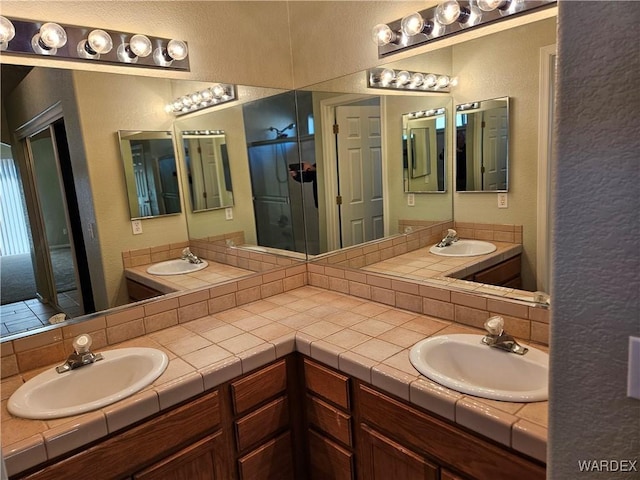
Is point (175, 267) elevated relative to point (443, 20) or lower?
lower

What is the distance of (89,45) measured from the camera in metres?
1.62

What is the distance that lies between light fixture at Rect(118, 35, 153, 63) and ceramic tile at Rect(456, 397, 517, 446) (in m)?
1.84

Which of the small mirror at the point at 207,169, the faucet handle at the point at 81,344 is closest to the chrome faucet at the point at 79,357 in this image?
the faucet handle at the point at 81,344

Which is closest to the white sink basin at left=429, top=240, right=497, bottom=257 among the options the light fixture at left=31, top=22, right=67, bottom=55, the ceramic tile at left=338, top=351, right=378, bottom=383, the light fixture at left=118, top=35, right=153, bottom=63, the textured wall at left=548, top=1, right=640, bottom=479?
the ceramic tile at left=338, top=351, right=378, bottom=383

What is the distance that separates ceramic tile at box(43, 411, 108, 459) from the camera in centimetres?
112

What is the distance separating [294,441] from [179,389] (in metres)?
0.62

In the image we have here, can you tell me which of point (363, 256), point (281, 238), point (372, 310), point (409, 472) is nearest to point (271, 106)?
point (281, 238)

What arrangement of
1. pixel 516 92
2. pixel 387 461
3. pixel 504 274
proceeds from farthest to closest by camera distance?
pixel 504 274, pixel 516 92, pixel 387 461

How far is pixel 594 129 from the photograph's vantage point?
0.66 metres

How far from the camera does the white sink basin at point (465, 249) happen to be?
5.63ft

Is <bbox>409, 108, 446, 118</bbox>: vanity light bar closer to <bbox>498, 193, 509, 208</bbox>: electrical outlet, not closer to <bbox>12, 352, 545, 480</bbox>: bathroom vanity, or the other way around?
<bbox>498, 193, 509, 208</bbox>: electrical outlet

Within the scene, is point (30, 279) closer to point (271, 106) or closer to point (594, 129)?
point (271, 106)

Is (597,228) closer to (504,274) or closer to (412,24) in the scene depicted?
(504,274)

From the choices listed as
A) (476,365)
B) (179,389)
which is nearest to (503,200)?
(476,365)
